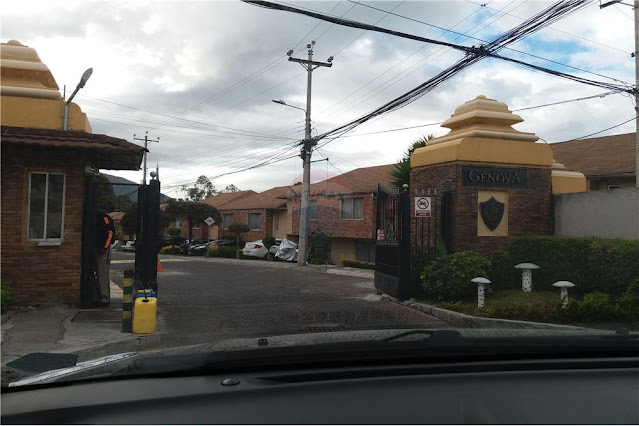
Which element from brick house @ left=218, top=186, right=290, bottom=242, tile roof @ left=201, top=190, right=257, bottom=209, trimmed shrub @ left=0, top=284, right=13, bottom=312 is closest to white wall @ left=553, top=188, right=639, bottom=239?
trimmed shrub @ left=0, top=284, right=13, bottom=312

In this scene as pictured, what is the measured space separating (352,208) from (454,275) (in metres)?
20.7

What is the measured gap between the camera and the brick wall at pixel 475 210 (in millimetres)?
12688

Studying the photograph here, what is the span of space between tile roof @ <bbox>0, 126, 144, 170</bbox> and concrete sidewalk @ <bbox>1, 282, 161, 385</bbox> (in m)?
2.92

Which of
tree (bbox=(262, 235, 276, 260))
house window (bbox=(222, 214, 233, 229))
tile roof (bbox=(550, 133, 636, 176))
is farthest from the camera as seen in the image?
house window (bbox=(222, 214, 233, 229))

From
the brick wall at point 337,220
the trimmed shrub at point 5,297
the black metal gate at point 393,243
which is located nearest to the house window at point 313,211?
the brick wall at point 337,220

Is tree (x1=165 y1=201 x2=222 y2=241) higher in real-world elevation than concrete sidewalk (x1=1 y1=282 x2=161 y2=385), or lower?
higher

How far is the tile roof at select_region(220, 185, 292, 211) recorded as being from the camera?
4119 centimetres

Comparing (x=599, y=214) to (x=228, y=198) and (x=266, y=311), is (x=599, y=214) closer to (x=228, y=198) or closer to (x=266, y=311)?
(x=266, y=311)

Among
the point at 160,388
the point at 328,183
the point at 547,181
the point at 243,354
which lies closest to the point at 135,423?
the point at 160,388

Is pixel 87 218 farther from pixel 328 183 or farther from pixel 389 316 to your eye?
pixel 328 183

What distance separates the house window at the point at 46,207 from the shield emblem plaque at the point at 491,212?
30.0 ft

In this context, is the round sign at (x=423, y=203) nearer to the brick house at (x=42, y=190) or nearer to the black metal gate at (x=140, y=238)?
the black metal gate at (x=140, y=238)

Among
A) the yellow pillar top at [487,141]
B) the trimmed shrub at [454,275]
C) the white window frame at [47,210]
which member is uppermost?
the yellow pillar top at [487,141]

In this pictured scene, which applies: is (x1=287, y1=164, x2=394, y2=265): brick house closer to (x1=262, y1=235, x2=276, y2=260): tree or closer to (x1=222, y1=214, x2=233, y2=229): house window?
(x1=262, y1=235, x2=276, y2=260): tree
